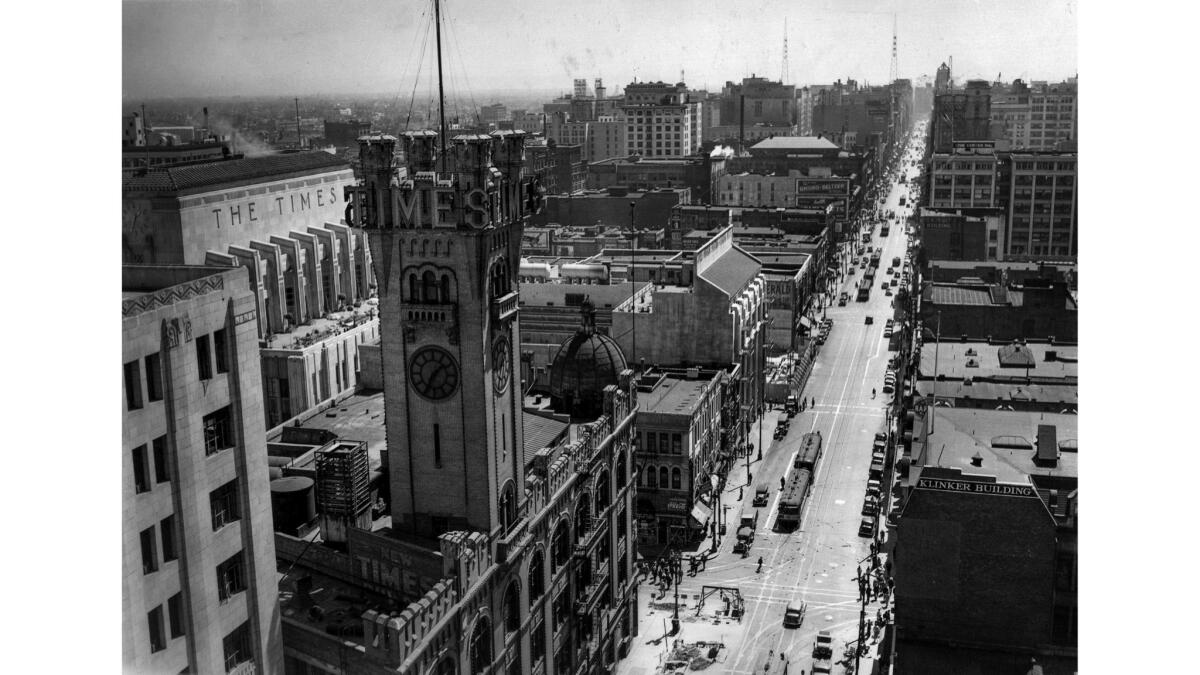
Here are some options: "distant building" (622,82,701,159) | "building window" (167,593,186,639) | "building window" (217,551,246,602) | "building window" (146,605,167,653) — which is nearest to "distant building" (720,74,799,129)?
"distant building" (622,82,701,159)

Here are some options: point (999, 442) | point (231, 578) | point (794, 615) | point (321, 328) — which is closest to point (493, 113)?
point (231, 578)

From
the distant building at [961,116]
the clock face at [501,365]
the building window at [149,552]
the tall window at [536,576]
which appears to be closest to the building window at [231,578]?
the building window at [149,552]

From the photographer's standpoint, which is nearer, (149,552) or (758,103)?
(149,552)

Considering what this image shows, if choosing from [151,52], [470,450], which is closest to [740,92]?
[470,450]

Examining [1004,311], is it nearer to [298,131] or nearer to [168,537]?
[298,131]

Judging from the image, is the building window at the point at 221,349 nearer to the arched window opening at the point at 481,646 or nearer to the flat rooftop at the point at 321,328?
the arched window opening at the point at 481,646

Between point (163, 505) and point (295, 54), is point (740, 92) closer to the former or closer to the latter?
point (295, 54)

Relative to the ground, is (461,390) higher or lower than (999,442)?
higher
